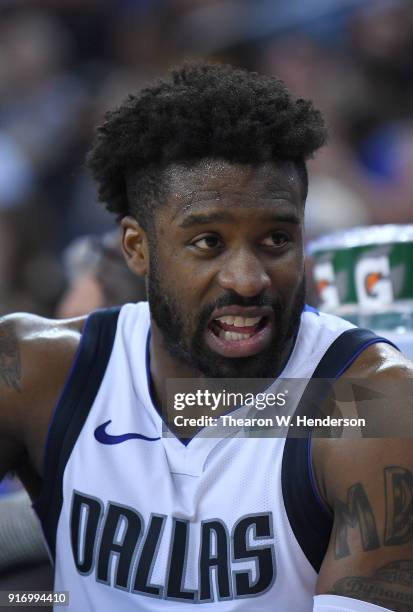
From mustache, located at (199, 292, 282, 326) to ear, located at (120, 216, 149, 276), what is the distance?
0.30 m

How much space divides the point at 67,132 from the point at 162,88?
422cm

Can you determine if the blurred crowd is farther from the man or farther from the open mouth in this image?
the open mouth

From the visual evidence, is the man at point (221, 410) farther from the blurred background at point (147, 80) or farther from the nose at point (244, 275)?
the blurred background at point (147, 80)

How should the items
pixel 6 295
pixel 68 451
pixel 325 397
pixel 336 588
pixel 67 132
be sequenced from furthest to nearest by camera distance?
pixel 67 132 → pixel 6 295 → pixel 68 451 → pixel 325 397 → pixel 336 588

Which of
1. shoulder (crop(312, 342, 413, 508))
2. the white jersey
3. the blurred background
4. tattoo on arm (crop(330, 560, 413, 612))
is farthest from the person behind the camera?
the blurred background

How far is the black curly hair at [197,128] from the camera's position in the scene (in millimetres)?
2158

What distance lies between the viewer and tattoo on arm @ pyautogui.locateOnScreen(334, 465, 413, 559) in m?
1.88

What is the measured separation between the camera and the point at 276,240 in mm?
2184

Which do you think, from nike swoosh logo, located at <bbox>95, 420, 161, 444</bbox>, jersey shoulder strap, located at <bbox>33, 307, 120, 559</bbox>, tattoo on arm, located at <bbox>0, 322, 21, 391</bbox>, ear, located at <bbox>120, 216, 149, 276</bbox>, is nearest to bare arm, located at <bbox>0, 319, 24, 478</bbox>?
tattoo on arm, located at <bbox>0, 322, 21, 391</bbox>

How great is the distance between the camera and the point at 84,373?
2451 millimetres

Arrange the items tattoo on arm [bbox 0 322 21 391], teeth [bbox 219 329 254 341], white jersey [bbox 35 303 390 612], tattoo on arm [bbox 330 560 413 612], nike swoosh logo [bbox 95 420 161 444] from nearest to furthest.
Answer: tattoo on arm [bbox 330 560 413 612]
white jersey [bbox 35 303 390 612]
teeth [bbox 219 329 254 341]
nike swoosh logo [bbox 95 420 161 444]
tattoo on arm [bbox 0 322 21 391]

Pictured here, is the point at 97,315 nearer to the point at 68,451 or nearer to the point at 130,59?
the point at 68,451

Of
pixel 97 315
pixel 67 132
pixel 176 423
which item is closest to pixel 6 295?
pixel 67 132

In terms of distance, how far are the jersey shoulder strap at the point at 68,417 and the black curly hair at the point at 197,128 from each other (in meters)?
0.40
